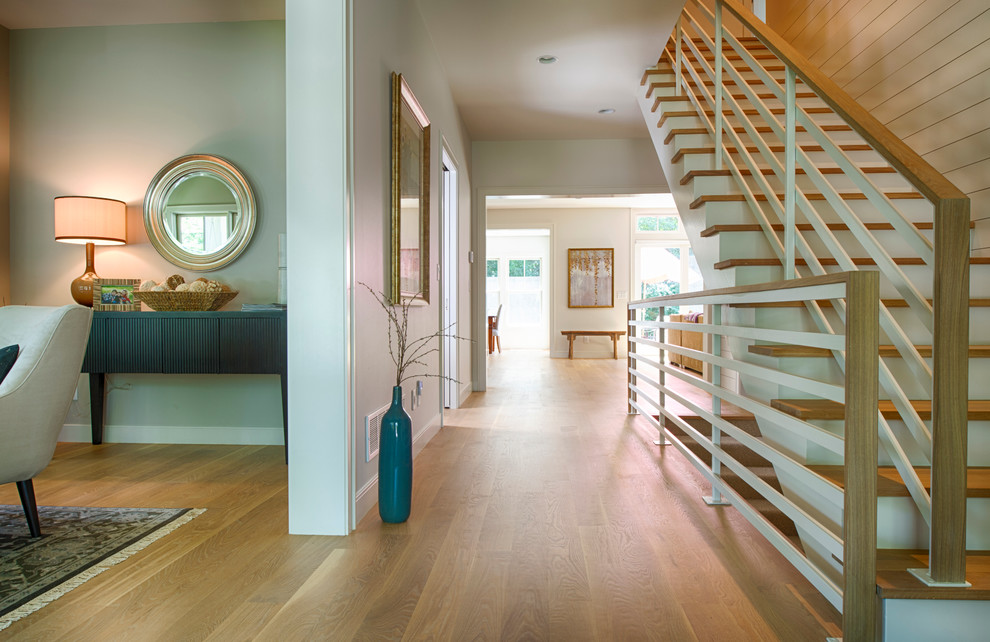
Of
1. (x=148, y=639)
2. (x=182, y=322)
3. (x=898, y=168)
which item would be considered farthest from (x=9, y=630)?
(x=898, y=168)

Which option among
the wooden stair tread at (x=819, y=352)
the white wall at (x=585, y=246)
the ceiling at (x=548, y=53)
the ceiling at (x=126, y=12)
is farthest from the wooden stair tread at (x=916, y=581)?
the white wall at (x=585, y=246)

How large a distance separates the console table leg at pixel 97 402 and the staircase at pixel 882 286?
139 inches

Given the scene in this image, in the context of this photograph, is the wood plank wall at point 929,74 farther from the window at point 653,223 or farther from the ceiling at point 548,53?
the window at point 653,223

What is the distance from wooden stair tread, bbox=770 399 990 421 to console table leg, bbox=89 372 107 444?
368cm

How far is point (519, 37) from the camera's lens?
3879 millimetres

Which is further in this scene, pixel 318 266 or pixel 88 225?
pixel 88 225

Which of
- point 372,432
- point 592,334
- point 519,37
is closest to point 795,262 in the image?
point 372,432

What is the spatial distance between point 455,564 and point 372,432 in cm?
82

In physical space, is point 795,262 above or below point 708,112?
below

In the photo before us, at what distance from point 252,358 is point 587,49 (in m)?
2.94

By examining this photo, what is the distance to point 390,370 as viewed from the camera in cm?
296

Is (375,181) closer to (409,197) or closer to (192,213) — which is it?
(409,197)

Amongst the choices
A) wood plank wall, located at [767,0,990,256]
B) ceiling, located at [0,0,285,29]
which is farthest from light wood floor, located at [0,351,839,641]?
ceiling, located at [0,0,285,29]

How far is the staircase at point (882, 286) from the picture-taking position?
1290 mm
